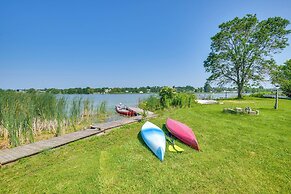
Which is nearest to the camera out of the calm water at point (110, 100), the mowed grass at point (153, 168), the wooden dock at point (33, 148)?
the mowed grass at point (153, 168)

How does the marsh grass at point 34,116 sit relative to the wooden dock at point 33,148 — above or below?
above

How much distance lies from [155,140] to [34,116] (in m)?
5.21

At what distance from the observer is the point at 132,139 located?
16.1ft

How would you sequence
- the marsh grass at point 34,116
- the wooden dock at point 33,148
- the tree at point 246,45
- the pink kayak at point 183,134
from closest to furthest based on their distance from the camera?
the wooden dock at point 33,148
the pink kayak at point 183,134
the marsh grass at point 34,116
the tree at point 246,45

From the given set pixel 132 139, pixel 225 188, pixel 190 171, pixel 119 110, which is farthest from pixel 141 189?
pixel 119 110

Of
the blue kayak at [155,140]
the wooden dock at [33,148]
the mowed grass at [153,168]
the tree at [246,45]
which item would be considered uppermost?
the tree at [246,45]

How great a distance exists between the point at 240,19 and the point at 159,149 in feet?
72.8

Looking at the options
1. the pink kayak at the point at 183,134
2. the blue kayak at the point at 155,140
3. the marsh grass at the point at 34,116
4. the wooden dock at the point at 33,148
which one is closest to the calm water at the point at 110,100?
the marsh grass at the point at 34,116

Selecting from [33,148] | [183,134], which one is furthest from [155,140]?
[33,148]

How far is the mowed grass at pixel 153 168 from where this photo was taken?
284 centimetres

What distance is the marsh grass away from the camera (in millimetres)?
5363

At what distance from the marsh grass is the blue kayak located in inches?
137

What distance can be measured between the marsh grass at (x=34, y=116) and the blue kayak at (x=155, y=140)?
3479mm

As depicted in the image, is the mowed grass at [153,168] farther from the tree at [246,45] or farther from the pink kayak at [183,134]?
the tree at [246,45]
